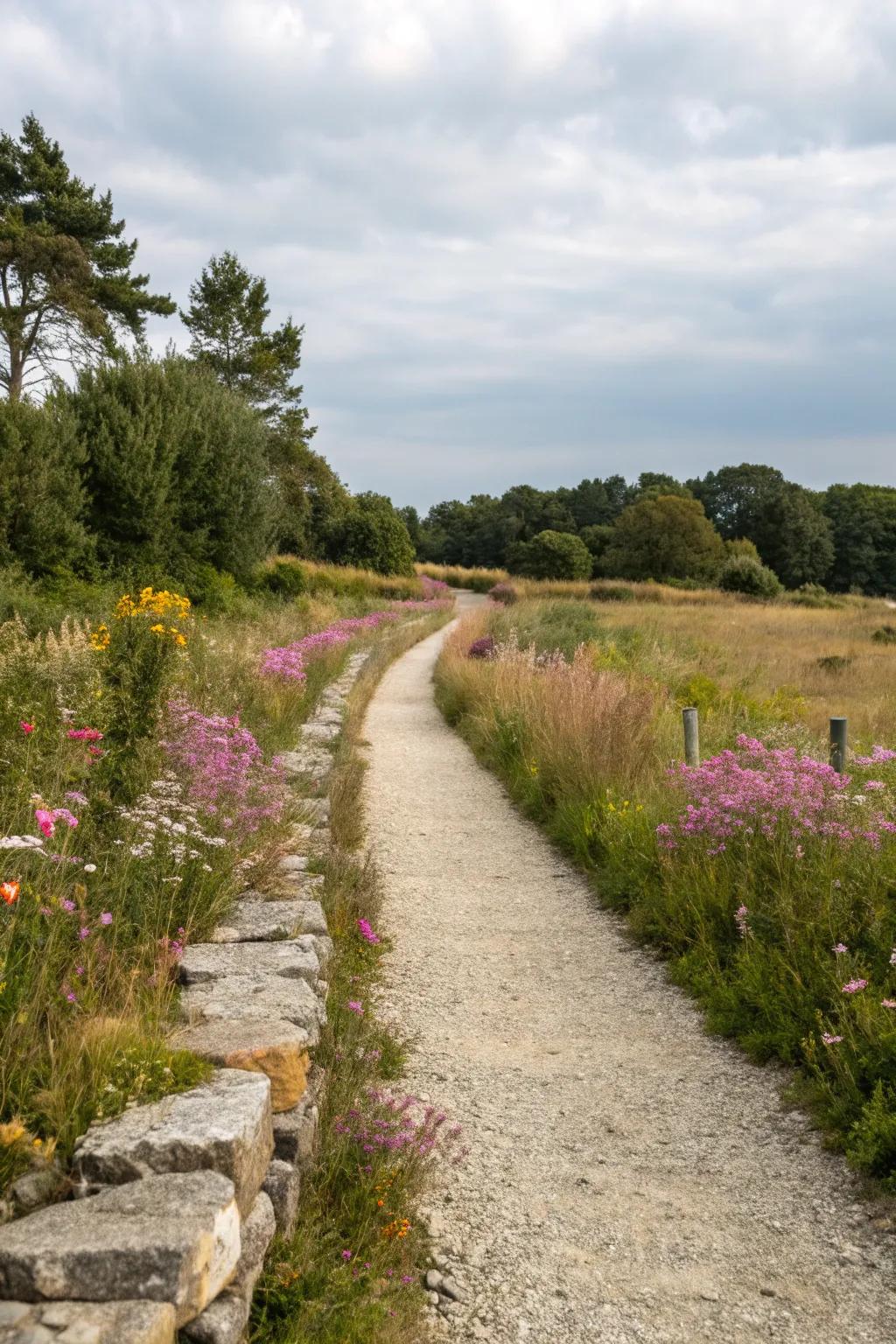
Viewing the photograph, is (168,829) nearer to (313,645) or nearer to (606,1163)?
(606,1163)

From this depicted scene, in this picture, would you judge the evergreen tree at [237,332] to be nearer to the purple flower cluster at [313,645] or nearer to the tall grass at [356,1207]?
the purple flower cluster at [313,645]

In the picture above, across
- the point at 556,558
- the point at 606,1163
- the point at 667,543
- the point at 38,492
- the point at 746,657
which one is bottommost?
the point at 606,1163

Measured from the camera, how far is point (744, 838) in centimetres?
546

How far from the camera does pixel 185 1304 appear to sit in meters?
2.06

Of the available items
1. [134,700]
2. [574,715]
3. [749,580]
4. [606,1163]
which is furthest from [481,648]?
[749,580]

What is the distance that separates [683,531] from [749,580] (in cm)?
1124

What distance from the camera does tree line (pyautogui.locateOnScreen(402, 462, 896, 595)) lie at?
183 feet

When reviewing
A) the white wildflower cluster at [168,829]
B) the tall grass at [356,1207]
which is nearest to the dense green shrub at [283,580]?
the white wildflower cluster at [168,829]

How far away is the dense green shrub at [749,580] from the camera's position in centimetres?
4469

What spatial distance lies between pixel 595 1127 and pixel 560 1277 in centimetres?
89

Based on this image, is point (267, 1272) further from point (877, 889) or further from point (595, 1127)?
point (877, 889)

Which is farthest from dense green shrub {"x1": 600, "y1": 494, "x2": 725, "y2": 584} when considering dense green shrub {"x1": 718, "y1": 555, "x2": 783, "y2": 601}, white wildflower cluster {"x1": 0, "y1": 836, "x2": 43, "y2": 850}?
white wildflower cluster {"x1": 0, "y1": 836, "x2": 43, "y2": 850}

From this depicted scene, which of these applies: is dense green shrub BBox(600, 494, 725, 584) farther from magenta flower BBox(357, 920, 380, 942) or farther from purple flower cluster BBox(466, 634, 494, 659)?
magenta flower BBox(357, 920, 380, 942)

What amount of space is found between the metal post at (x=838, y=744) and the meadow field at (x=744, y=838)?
0.55 ft
